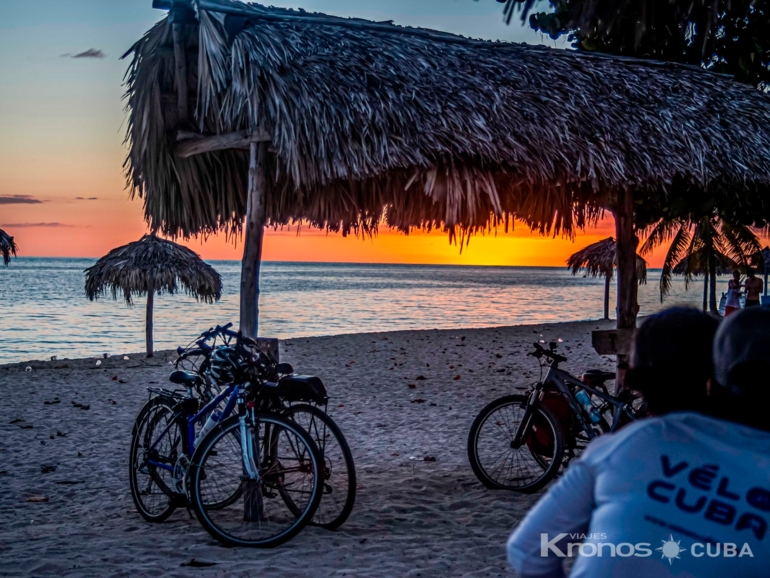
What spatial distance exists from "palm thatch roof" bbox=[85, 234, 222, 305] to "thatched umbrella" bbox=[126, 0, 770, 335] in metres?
9.94

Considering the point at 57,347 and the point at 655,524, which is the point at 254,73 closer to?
the point at 655,524

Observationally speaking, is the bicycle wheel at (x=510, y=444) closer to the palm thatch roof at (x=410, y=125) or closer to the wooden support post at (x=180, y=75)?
the palm thatch roof at (x=410, y=125)

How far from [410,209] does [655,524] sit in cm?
497

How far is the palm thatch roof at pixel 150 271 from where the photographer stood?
15617mm

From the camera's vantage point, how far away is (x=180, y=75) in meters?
5.36

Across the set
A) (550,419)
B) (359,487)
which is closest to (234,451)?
(359,487)

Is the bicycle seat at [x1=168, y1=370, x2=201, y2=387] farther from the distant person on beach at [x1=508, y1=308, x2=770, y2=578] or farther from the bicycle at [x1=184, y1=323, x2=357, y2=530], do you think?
the distant person on beach at [x1=508, y1=308, x2=770, y2=578]

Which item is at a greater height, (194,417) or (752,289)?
Answer: (752,289)

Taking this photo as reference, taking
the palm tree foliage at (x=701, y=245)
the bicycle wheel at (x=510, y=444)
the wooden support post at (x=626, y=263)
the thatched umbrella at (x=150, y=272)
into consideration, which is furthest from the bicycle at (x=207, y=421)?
the palm tree foliage at (x=701, y=245)

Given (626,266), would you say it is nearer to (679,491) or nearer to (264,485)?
(264,485)

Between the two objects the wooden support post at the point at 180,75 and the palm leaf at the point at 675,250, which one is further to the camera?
the palm leaf at the point at 675,250

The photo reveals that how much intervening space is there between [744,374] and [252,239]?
399 cm

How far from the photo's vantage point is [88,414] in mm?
8672

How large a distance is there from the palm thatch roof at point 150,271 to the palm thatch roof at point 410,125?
32.7 ft
